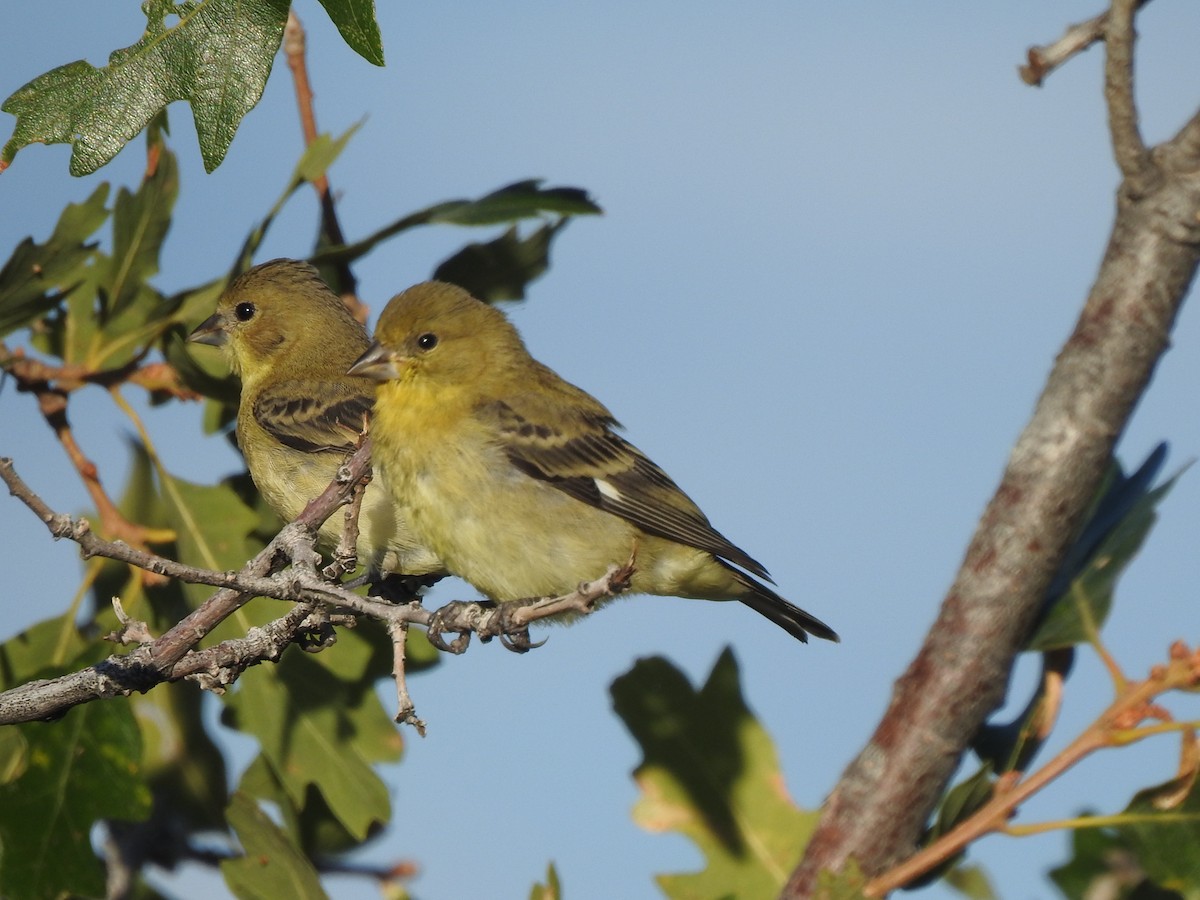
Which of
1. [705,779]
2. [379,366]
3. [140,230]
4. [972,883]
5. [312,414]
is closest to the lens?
[705,779]

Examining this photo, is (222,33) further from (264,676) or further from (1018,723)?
(264,676)

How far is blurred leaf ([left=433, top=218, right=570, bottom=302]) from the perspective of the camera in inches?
249

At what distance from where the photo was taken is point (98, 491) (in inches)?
225

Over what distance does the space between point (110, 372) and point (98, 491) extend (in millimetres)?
670

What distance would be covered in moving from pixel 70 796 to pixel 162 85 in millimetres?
2724

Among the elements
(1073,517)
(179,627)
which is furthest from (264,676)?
(1073,517)

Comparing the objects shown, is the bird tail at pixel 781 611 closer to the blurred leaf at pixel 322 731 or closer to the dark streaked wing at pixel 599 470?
the dark streaked wing at pixel 599 470

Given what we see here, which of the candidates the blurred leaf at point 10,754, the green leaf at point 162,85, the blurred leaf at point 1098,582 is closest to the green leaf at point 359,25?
the green leaf at point 162,85

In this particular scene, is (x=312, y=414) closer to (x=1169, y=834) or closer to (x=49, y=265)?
(x=49, y=265)

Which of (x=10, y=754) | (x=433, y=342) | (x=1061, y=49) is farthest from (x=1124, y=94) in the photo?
(x=10, y=754)

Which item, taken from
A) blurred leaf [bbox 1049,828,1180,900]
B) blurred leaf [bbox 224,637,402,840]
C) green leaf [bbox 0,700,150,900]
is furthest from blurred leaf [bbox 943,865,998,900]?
green leaf [bbox 0,700,150,900]

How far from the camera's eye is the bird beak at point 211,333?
25.3 feet

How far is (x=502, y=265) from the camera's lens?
6.40 meters

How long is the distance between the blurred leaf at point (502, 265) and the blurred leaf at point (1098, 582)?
3.33m
